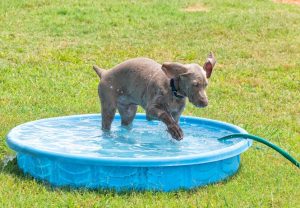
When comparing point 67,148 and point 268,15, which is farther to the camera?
point 268,15

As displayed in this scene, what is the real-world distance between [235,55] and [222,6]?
581 centimetres

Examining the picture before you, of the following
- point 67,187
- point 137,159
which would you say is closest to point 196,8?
point 67,187

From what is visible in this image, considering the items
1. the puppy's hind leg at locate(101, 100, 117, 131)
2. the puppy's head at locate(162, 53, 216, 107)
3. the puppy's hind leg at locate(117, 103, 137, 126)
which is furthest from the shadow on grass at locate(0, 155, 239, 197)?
the puppy's hind leg at locate(117, 103, 137, 126)

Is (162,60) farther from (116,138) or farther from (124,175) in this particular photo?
(124,175)

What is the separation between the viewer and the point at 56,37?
48.7ft

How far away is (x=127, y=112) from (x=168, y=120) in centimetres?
107

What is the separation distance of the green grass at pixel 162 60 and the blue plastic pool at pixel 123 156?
0.12m

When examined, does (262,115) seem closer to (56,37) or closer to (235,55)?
(235,55)

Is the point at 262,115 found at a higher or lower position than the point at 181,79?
lower

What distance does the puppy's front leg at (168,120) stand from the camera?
6.38 m

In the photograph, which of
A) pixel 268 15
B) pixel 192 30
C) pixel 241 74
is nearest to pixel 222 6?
pixel 268 15

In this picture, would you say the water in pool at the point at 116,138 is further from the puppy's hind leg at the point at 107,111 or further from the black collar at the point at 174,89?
the black collar at the point at 174,89

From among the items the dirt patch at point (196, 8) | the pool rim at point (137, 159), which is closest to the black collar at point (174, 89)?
the pool rim at point (137, 159)

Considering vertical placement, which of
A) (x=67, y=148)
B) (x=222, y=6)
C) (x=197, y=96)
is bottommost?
(x=222, y=6)
